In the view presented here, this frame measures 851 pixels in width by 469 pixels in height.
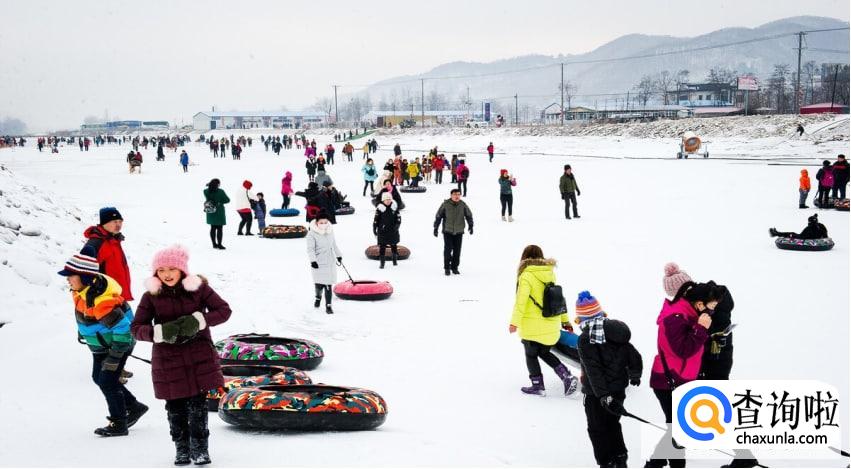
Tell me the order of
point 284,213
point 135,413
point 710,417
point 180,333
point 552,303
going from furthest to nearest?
point 284,213, point 552,303, point 135,413, point 710,417, point 180,333

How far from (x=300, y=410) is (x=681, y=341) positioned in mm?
2802

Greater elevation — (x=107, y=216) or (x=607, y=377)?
(x=107, y=216)

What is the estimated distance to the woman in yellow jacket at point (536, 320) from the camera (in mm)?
7121

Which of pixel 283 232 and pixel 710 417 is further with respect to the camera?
pixel 283 232

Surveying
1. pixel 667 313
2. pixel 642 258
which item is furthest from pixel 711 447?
pixel 642 258

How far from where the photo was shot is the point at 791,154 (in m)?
45.7

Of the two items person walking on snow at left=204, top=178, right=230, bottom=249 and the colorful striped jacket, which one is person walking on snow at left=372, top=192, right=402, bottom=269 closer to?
person walking on snow at left=204, top=178, right=230, bottom=249

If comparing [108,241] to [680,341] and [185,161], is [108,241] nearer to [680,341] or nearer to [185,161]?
[680,341]

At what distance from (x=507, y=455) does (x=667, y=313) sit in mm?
1621

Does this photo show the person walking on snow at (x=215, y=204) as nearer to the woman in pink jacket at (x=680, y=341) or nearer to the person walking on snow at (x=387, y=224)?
the person walking on snow at (x=387, y=224)

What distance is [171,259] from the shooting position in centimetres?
466

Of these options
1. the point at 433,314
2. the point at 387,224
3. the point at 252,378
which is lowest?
the point at 433,314

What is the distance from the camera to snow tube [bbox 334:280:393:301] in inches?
464

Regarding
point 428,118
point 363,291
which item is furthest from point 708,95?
point 363,291
